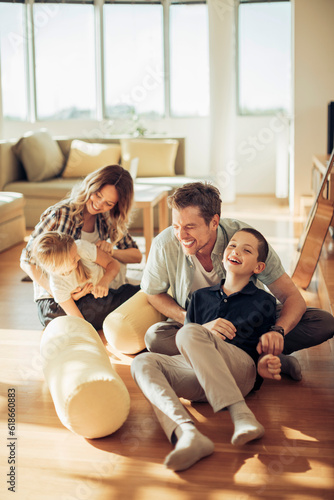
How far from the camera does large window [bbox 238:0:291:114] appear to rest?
8.59 m

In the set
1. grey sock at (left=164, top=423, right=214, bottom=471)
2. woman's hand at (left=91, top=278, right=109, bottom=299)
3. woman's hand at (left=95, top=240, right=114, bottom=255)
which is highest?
woman's hand at (left=95, top=240, right=114, bottom=255)

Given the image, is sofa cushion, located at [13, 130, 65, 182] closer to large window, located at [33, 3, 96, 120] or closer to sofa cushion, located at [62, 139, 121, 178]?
sofa cushion, located at [62, 139, 121, 178]

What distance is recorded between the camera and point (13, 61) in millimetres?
8750

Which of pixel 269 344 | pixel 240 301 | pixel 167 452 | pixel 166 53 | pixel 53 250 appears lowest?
pixel 167 452

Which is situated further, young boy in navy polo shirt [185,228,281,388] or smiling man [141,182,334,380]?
smiling man [141,182,334,380]

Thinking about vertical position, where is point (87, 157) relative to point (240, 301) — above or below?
above

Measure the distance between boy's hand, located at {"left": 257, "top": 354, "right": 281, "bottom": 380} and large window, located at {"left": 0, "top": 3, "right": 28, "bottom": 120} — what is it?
7.32 m

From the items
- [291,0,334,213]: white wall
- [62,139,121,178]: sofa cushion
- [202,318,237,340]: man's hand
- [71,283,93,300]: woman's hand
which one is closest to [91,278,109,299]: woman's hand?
[71,283,93,300]: woman's hand

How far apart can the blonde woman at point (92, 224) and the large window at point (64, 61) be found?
6.03 m

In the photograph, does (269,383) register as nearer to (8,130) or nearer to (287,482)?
(287,482)

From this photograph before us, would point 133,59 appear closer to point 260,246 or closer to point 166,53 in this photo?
point 166,53

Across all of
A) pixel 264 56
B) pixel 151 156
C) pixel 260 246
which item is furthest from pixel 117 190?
pixel 264 56

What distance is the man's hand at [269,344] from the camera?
2254 millimetres

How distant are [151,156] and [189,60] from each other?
2778 millimetres
